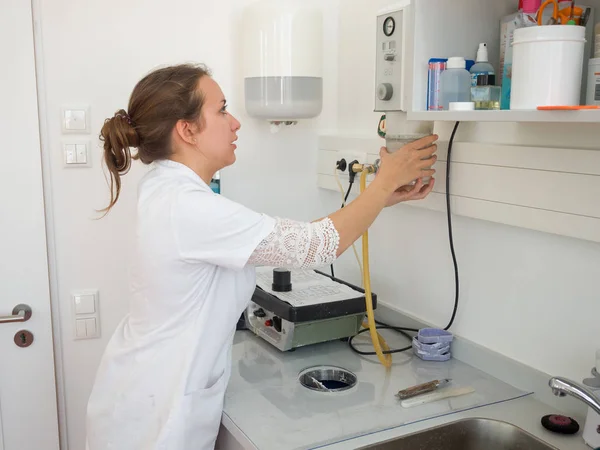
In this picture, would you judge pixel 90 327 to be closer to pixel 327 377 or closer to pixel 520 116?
pixel 327 377

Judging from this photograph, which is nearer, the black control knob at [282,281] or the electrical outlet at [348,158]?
the black control knob at [282,281]

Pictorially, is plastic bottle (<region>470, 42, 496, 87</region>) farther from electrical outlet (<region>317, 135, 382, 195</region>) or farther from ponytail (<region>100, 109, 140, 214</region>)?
ponytail (<region>100, 109, 140, 214</region>)

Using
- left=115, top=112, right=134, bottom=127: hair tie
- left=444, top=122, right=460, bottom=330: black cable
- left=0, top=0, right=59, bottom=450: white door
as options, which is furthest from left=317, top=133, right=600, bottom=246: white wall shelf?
left=0, top=0, right=59, bottom=450: white door

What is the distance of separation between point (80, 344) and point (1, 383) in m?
0.24

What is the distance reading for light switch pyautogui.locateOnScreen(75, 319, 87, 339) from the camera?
6.33 ft

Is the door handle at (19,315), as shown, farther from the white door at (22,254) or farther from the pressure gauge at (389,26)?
the pressure gauge at (389,26)

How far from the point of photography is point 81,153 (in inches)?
73.3

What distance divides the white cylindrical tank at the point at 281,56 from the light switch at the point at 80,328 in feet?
2.73

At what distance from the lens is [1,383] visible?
1.86m

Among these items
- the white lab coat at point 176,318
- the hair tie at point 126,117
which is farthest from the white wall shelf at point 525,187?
the hair tie at point 126,117

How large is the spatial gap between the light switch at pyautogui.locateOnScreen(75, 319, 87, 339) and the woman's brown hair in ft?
2.36

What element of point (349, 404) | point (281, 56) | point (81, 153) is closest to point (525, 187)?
point (349, 404)

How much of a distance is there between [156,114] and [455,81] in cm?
64

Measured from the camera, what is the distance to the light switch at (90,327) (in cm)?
194
